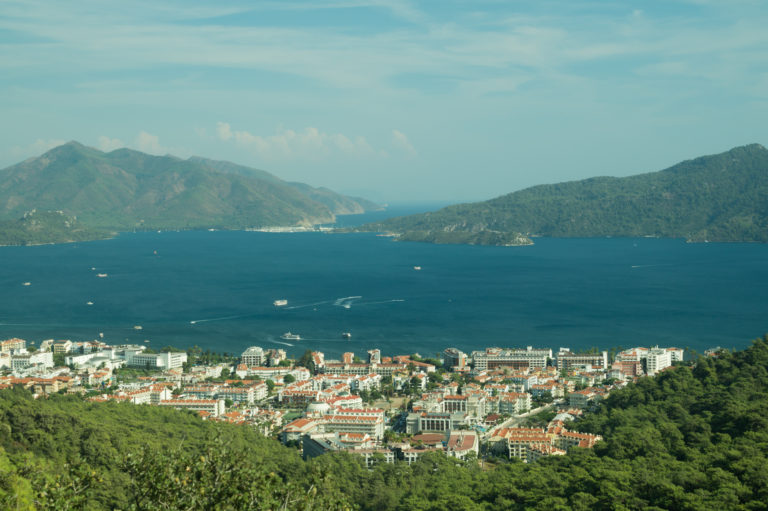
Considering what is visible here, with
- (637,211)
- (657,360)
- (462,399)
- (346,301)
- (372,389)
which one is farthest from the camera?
(637,211)

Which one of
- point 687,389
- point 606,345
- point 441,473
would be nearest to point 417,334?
point 606,345

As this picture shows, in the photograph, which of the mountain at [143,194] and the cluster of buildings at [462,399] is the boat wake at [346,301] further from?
Answer: the mountain at [143,194]

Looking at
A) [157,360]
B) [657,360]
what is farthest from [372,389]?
[657,360]

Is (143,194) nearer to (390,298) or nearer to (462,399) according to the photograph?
(390,298)

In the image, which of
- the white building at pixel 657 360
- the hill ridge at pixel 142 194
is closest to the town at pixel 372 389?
the white building at pixel 657 360

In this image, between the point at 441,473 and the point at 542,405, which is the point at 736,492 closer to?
the point at 441,473
